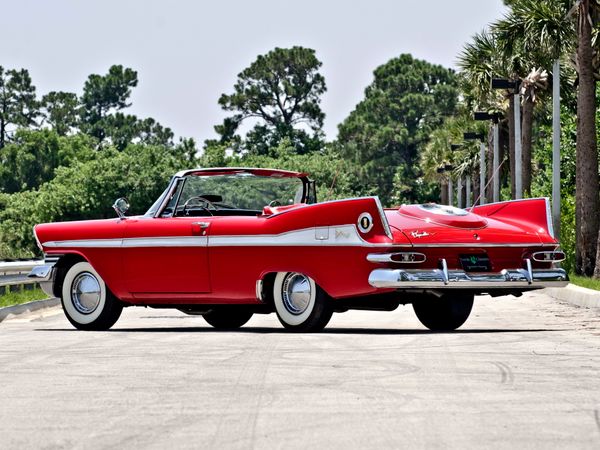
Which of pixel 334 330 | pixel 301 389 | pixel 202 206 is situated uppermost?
pixel 202 206

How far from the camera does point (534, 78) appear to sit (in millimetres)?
49406

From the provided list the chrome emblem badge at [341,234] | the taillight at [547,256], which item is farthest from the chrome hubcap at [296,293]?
the taillight at [547,256]

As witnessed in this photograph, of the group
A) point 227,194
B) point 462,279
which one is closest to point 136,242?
point 227,194

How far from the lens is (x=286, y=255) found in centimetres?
1377

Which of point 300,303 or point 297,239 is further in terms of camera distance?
point 300,303

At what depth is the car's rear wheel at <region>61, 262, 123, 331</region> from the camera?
1523 centimetres

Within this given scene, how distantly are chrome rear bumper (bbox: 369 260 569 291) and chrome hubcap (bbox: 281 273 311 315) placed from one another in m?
0.82

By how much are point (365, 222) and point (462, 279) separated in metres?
1.04

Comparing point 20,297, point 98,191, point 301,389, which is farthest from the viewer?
point 98,191

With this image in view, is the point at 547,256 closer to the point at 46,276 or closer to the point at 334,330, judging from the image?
the point at 334,330

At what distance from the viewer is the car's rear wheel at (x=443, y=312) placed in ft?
49.6

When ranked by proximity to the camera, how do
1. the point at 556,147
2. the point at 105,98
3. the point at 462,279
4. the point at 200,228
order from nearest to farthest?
the point at 462,279 < the point at 200,228 < the point at 556,147 < the point at 105,98

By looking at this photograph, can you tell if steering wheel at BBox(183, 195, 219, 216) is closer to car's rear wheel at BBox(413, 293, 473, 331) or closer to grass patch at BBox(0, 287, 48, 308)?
car's rear wheel at BBox(413, 293, 473, 331)

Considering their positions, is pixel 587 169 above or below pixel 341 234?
above
